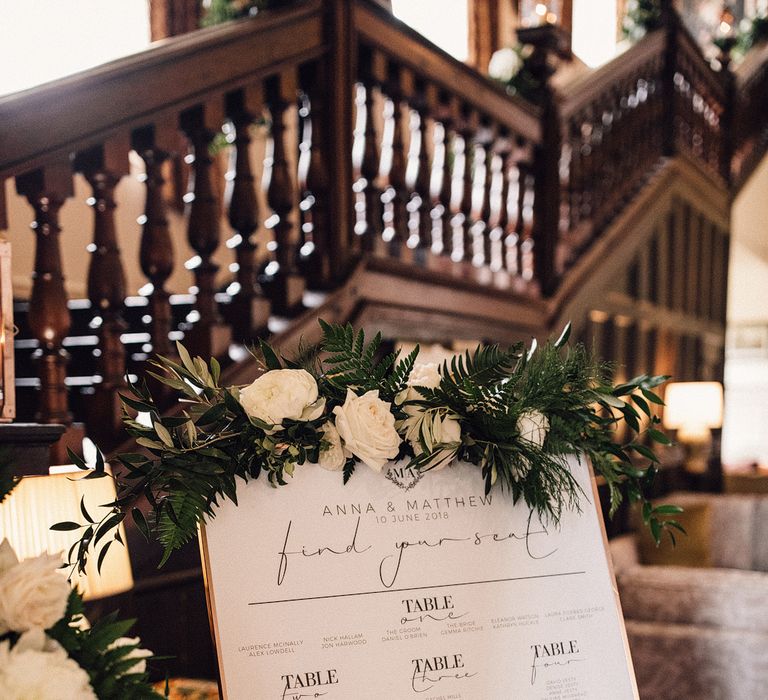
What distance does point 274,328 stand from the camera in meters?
2.49

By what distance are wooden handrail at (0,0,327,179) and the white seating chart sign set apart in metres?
1.03

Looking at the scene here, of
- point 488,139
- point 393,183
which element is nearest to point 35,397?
point 393,183

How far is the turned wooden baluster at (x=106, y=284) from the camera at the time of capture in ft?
6.72

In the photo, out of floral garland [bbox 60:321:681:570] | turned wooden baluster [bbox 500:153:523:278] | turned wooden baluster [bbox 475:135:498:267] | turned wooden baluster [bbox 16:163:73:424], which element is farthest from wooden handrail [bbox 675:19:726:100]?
floral garland [bbox 60:321:681:570]

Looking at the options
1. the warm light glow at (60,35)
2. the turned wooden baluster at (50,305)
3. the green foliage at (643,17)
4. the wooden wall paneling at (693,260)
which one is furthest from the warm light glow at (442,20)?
the turned wooden baluster at (50,305)

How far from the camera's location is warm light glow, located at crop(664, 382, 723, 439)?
236 inches

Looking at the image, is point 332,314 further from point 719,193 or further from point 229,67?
point 719,193

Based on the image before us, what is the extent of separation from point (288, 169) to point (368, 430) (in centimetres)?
161

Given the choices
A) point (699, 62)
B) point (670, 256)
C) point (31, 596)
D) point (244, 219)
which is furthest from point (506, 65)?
point (31, 596)

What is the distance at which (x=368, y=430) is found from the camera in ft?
3.86

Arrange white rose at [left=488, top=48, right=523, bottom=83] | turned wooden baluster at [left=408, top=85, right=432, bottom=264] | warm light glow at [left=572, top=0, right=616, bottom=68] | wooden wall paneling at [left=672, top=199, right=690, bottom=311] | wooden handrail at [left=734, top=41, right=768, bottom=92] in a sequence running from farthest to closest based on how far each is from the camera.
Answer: warm light glow at [left=572, top=0, right=616, bottom=68] < wooden handrail at [left=734, top=41, right=768, bottom=92] < wooden wall paneling at [left=672, top=199, right=690, bottom=311] < white rose at [left=488, top=48, right=523, bottom=83] < turned wooden baluster at [left=408, top=85, right=432, bottom=264]

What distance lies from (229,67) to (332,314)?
0.73 metres

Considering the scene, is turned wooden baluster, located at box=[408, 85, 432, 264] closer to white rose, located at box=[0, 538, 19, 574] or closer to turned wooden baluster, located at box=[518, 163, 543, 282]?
turned wooden baluster, located at box=[518, 163, 543, 282]

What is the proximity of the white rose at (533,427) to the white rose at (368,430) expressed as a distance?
17 centimetres
